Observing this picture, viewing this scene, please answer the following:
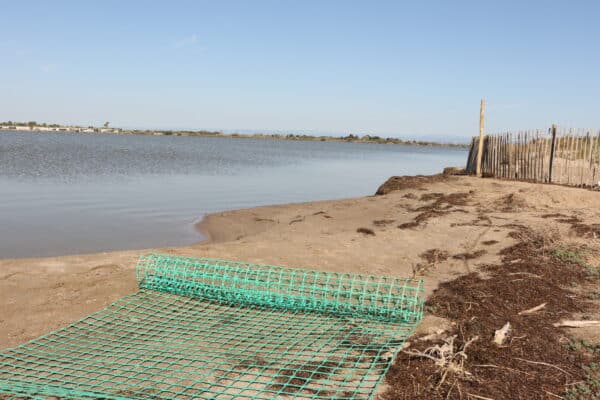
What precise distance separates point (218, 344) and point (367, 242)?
5.03 m

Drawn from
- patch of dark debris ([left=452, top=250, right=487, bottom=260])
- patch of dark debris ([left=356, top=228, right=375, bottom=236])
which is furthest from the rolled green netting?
patch of dark debris ([left=356, top=228, right=375, bottom=236])

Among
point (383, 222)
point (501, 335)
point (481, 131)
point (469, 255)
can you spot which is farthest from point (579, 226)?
point (481, 131)

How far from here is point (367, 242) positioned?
9445 mm

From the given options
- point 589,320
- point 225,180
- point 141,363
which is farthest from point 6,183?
point 589,320

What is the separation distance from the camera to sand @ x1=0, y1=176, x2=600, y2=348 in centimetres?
620

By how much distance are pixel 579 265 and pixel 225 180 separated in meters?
18.5

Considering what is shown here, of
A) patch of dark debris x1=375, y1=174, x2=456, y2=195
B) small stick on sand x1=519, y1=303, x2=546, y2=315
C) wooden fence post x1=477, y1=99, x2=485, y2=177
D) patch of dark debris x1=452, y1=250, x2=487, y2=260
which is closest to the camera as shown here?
small stick on sand x1=519, y1=303, x2=546, y2=315

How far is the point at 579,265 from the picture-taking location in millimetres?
7152

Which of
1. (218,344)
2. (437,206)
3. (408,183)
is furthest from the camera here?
(408,183)

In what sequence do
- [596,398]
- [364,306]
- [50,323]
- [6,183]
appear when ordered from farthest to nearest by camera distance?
[6,183], [364,306], [50,323], [596,398]

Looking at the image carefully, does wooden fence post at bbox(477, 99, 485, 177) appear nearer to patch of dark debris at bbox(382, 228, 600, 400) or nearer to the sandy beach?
the sandy beach

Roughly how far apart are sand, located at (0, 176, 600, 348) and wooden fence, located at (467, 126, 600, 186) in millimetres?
1068

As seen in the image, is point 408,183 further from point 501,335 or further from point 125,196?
point 501,335

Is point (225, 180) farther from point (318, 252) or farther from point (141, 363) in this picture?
point (141, 363)
